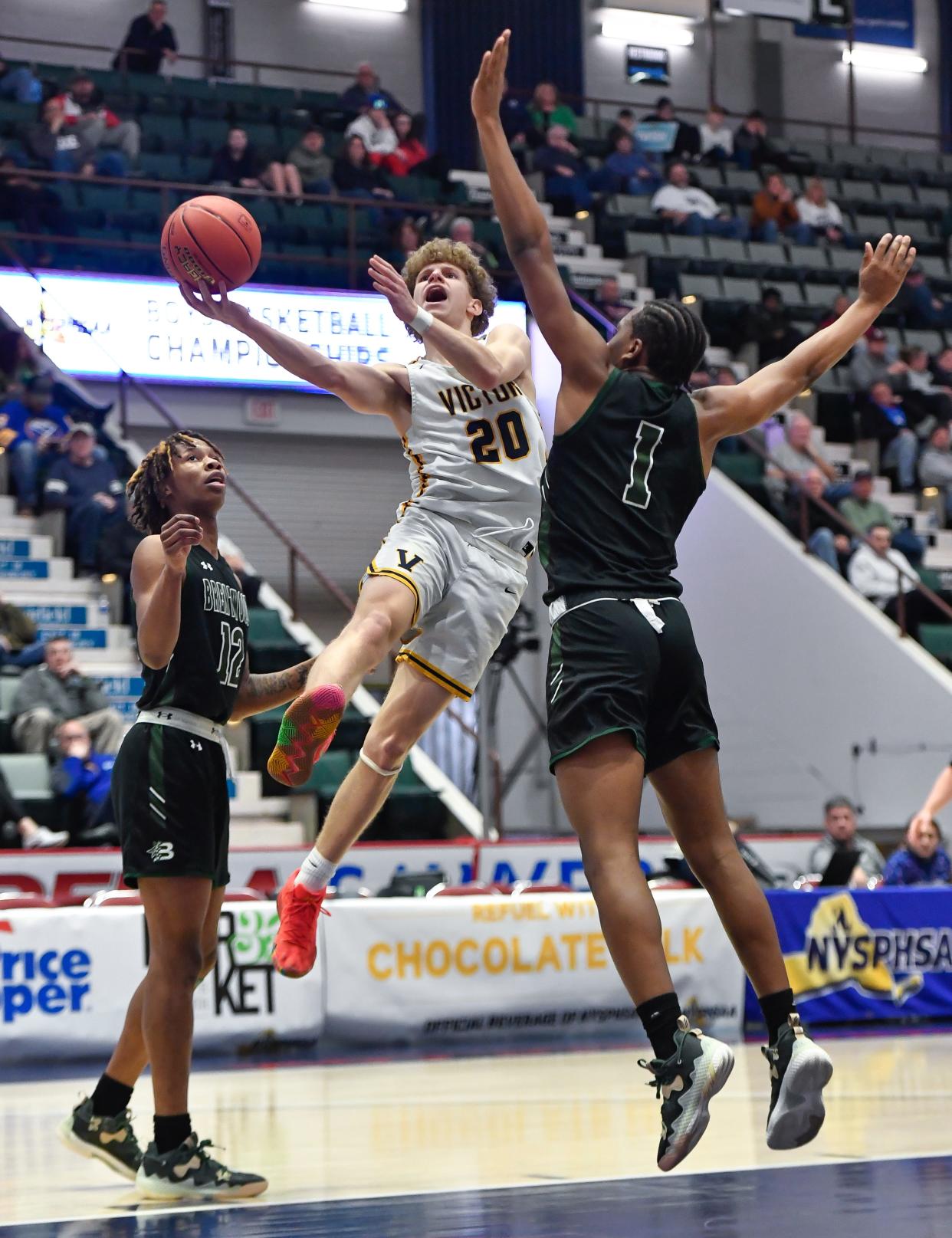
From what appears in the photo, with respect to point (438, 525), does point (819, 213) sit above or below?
above

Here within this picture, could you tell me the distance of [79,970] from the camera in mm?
9211

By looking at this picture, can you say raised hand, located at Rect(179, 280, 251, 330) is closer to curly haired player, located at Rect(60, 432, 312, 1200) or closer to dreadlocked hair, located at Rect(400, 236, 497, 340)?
curly haired player, located at Rect(60, 432, 312, 1200)

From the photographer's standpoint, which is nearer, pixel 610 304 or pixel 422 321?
pixel 422 321

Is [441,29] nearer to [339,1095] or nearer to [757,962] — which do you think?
[339,1095]

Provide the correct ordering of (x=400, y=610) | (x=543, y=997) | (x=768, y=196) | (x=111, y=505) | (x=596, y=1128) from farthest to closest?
(x=768, y=196), (x=111, y=505), (x=543, y=997), (x=596, y=1128), (x=400, y=610)

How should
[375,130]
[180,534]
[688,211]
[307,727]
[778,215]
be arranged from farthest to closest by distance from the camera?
[778,215], [688,211], [375,130], [180,534], [307,727]

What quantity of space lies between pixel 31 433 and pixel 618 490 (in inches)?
434

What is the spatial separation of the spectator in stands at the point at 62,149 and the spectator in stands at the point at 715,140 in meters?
8.54

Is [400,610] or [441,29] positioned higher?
[441,29]

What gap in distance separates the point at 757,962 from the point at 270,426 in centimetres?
1307

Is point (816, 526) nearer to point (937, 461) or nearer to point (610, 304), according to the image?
point (937, 461)

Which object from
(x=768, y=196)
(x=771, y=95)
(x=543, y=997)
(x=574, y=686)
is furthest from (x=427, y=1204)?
(x=771, y=95)

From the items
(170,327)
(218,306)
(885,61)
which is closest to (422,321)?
(218,306)

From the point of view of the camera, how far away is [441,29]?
75.8ft
